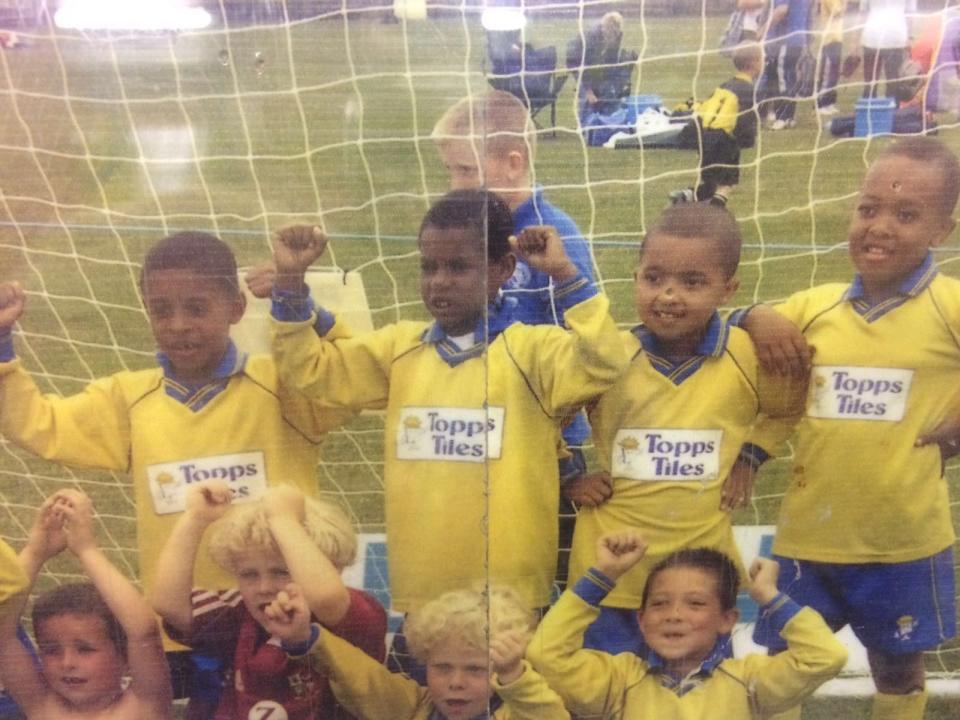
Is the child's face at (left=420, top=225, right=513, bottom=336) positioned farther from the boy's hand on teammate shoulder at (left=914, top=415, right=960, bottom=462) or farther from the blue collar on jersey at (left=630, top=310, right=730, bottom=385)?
the boy's hand on teammate shoulder at (left=914, top=415, right=960, bottom=462)

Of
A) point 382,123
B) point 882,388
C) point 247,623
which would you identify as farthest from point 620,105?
point 247,623

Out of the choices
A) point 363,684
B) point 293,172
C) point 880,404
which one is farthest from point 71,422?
point 880,404

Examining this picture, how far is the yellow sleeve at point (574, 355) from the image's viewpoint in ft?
4.86

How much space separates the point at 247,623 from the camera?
1576 millimetres

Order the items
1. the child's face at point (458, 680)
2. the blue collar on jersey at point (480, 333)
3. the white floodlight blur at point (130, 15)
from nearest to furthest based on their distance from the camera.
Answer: the white floodlight blur at point (130, 15) < the blue collar on jersey at point (480, 333) < the child's face at point (458, 680)

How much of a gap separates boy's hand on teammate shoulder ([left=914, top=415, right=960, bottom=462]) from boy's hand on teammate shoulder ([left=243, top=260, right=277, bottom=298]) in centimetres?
94

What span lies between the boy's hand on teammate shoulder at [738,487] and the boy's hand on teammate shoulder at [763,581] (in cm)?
11

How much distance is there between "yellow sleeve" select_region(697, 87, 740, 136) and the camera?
1.51 metres

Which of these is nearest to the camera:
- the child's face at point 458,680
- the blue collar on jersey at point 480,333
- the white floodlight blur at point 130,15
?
the white floodlight blur at point 130,15

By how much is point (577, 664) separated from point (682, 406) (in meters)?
0.42

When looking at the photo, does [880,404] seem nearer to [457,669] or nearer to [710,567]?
[710,567]

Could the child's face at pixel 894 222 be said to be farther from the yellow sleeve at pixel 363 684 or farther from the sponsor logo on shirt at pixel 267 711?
the sponsor logo on shirt at pixel 267 711

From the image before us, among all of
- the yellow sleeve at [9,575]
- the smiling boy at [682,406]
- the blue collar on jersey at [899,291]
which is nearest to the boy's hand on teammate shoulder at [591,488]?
the smiling boy at [682,406]

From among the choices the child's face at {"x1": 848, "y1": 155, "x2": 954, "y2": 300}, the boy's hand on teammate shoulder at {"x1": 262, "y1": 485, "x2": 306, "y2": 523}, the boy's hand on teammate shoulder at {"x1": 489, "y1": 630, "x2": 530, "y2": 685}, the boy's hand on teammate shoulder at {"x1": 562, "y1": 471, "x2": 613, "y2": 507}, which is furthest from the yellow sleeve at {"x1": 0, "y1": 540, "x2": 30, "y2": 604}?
the child's face at {"x1": 848, "y1": 155, "x2": 954, "y2": 300}
